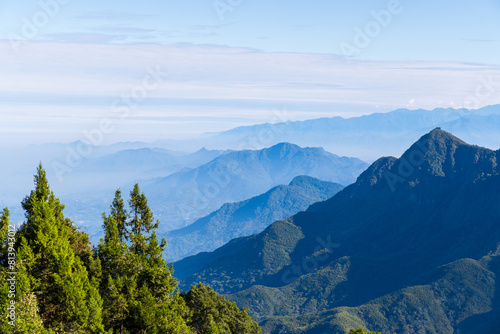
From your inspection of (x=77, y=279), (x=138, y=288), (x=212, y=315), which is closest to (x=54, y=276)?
(x=77, y=279)

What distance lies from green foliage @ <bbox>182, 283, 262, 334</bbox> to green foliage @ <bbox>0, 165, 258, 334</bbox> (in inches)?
199

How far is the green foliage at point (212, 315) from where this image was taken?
6462cm

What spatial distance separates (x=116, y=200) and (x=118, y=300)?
54.2 feet

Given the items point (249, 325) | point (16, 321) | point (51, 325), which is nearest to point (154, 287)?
point (51, 325)

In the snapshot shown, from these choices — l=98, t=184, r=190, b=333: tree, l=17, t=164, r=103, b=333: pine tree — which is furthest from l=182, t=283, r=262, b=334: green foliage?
l=17, t=164, r=103, b=333: pine tree

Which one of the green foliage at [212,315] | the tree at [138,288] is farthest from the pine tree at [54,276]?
the green foliage at [212,315]

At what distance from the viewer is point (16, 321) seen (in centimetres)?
4019

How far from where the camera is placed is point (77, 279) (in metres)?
46.1

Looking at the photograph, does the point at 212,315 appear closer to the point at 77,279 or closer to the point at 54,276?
the point at 77,279

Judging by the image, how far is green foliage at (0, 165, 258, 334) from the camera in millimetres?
43906

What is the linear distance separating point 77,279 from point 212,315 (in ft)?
88.3

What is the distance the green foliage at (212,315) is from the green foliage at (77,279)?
506cm

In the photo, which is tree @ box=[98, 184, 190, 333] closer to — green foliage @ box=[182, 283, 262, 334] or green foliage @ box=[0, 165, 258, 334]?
green foliage @ box=[0, 165, 258, 334]

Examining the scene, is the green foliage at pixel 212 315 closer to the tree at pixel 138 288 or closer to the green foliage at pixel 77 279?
the green foliage at pixel 77 279
